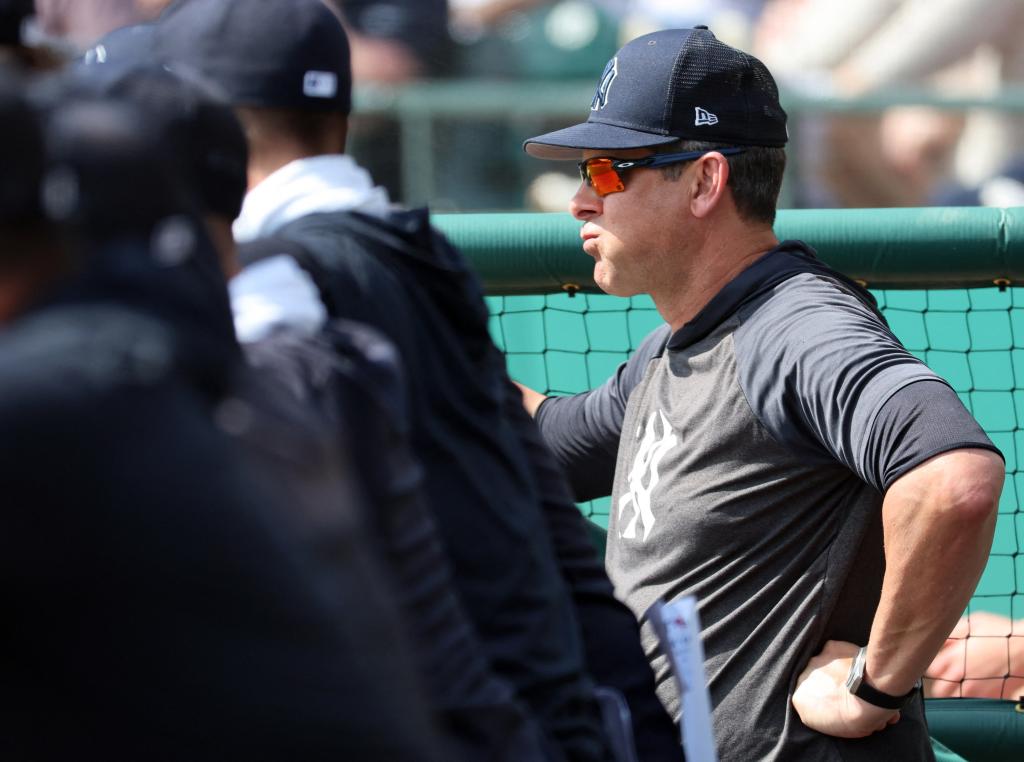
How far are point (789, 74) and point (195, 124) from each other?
4.73 m

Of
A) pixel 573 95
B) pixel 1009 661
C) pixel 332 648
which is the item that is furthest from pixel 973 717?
pixel 573 95

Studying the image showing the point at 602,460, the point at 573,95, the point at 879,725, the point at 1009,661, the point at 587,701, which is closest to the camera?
the point at 587,701

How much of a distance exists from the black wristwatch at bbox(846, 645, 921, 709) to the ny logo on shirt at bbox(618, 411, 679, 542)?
0.43m

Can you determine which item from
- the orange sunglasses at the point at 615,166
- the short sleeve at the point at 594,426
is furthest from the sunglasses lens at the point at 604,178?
the short sleeve at the point at 594,426

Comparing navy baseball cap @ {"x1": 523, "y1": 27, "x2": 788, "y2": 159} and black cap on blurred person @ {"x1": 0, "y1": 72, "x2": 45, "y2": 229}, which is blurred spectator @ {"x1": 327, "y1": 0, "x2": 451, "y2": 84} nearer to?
navy baseball cap @ {"x1": 523, "y1": 27, "x2": 788, "y2": 159}

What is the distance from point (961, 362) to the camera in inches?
133

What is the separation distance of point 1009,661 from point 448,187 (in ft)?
10.5

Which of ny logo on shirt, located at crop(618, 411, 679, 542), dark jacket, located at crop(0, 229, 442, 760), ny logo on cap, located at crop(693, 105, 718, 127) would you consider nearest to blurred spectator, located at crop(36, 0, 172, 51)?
ny logo on cap, located at crop(693, 105, 718, 127)

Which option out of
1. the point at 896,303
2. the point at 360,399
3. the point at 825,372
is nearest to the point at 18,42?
the point at 360,399

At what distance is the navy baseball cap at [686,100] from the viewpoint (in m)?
2.76

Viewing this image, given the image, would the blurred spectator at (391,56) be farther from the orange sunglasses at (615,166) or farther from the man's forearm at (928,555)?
the man's forearm at (928,555)

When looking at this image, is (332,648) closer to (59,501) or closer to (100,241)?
(59,501)

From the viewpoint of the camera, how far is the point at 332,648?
0.98 metres

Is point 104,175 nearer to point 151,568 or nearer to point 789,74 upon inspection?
point 151,568
